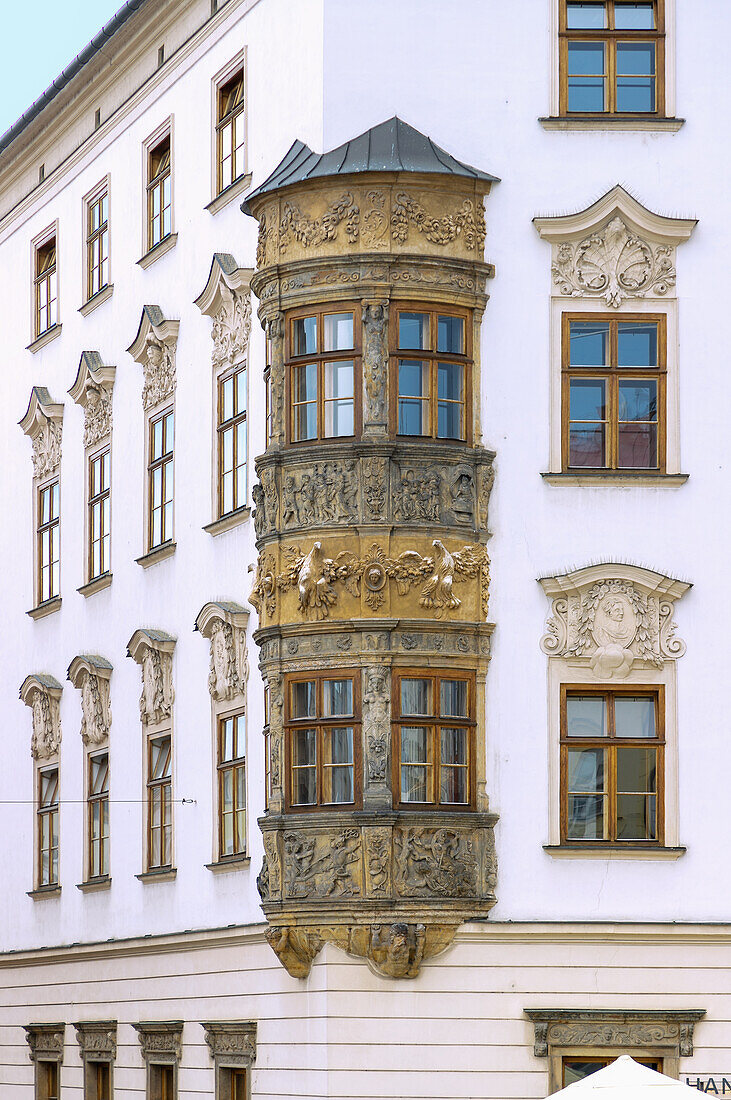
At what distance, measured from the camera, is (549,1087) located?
2633cm

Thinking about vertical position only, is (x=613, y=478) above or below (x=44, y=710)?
above

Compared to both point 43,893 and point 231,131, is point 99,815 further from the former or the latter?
point 231,131

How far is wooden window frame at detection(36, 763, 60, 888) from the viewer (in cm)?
3681

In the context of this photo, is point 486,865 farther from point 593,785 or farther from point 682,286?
point 682,286

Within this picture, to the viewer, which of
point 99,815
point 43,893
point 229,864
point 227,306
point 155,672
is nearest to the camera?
point 229,864

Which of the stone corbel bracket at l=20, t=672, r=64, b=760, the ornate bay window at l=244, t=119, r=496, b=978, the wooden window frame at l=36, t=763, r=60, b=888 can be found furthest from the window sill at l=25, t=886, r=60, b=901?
the ornate bay window at l=244, t=119, r=496, b=978

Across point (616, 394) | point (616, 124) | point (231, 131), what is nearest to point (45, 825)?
point (231, 131)

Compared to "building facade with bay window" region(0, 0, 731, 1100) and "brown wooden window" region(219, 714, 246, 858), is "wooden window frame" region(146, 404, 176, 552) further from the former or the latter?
"brown wooden window" region(219, 714, 246, 858)

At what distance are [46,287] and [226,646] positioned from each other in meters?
11.3

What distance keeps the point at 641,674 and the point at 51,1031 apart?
43.1ft

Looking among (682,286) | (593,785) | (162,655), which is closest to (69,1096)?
(162,655)

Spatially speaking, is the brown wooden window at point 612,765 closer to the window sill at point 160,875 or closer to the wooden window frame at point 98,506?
the window sill at point 160,875

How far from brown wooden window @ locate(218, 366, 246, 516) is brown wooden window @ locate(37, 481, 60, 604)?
7613 mm

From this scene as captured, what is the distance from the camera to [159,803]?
32.3m
